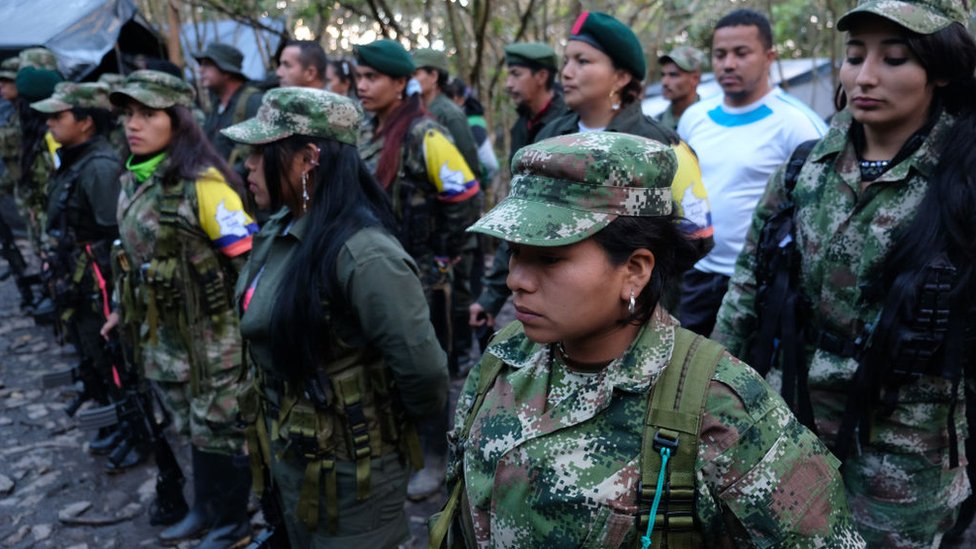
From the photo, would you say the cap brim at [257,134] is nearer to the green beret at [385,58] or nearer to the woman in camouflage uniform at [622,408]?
the woman in camouflage uniform at [622,408]

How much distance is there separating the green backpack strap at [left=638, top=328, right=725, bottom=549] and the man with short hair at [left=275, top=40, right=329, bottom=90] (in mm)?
5019

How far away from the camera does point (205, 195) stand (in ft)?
12.3

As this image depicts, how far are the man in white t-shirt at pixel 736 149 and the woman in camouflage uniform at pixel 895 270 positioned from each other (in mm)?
1271

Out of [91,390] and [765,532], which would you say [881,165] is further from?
[91,390]

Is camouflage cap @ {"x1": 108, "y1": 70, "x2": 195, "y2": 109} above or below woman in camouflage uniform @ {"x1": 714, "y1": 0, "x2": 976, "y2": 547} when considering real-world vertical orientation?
above

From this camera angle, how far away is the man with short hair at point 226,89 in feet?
21.7

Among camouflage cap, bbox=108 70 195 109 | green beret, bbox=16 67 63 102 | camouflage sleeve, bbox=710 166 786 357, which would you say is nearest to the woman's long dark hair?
camouflage sleeve, bbox=710 166 786 357

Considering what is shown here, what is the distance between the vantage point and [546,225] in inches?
57.0

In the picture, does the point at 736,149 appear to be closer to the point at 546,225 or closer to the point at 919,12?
the point at 919,12

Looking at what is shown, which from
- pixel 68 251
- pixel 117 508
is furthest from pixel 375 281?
pixel 68 251

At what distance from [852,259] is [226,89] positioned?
599 cm

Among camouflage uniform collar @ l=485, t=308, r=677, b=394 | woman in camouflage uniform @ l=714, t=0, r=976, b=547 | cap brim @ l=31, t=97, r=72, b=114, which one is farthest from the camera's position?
cap brim @ l=31, t=97, r=72, b=114

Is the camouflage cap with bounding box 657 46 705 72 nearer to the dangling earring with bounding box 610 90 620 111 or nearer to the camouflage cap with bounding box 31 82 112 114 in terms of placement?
the dangling earring with bounding box 610 90 620 111

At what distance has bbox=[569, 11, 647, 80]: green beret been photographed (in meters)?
3.48
